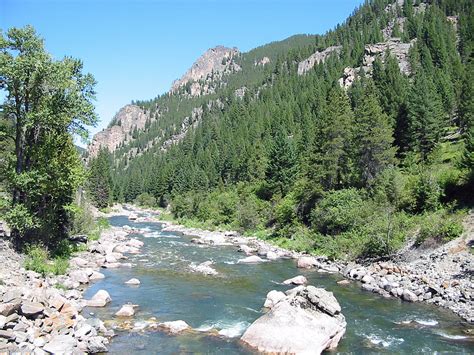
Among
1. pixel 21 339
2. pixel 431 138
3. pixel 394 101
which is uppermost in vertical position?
pixel 394 101

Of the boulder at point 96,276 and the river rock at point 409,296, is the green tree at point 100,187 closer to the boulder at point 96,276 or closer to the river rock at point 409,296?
the boulder at point 96,276

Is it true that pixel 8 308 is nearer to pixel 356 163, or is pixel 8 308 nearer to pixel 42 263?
pixel 42 263

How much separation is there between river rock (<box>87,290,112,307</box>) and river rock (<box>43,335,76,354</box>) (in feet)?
21.9

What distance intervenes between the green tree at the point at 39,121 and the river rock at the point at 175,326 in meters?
13.1

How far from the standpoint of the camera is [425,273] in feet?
96.6

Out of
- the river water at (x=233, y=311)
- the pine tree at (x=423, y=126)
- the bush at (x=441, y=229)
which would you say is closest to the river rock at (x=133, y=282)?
the river water at (x=233, y=311)

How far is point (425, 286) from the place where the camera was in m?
27.3

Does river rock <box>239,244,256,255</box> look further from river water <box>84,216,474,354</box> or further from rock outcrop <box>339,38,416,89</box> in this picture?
rock outcrop <box>339,38,416,89</box>

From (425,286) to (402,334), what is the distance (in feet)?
26.1

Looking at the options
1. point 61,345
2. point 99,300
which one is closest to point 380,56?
point 99,300

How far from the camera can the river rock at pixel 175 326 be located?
66.7ft

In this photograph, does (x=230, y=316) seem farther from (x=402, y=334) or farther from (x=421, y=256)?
(x=421, y=256)

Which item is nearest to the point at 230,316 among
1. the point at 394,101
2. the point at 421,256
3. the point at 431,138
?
the point at 421,256

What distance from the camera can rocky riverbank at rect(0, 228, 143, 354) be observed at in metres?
15.7
